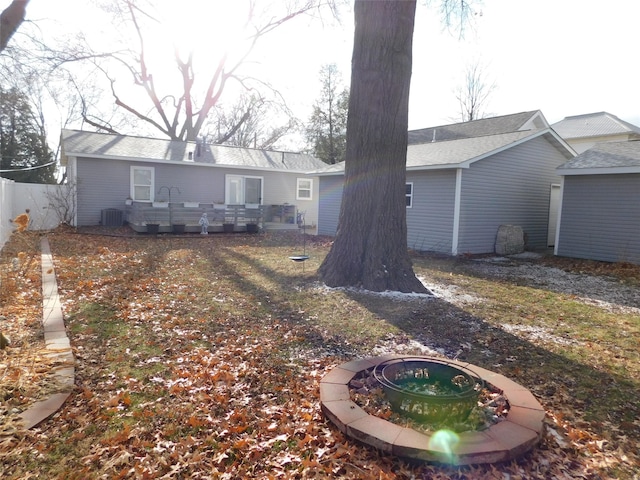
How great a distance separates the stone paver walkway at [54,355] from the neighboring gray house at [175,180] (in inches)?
357

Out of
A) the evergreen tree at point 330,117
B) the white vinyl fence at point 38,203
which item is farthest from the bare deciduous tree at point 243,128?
the white vinyl fence at point 38,203

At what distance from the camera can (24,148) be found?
27.5 metres

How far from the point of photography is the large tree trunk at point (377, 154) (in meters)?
6.58

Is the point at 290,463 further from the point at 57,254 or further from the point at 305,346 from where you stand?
the point at 57,254

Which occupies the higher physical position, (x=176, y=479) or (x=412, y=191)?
(x=412, y=191)

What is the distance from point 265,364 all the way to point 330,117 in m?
28.1

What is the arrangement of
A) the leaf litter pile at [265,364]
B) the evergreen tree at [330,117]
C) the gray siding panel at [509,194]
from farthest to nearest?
the evergreen tree at [330,117]
the gray siding panel at [509,194]
the leaf litter pile at [265,364]

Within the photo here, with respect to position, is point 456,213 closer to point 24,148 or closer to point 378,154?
point 378,154

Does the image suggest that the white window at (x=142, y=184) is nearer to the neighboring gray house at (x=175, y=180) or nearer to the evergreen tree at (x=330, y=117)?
the neighboring gray house at (x=175, y=180)

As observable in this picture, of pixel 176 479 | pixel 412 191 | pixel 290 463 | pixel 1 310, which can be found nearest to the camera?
pixel 176 479

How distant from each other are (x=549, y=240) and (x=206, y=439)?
1536cm

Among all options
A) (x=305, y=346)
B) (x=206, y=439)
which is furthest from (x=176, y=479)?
(x=305, y=346)

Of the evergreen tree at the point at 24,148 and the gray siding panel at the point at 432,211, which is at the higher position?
the evergreen tree at the point at 24,148

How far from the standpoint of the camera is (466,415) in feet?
8.88
